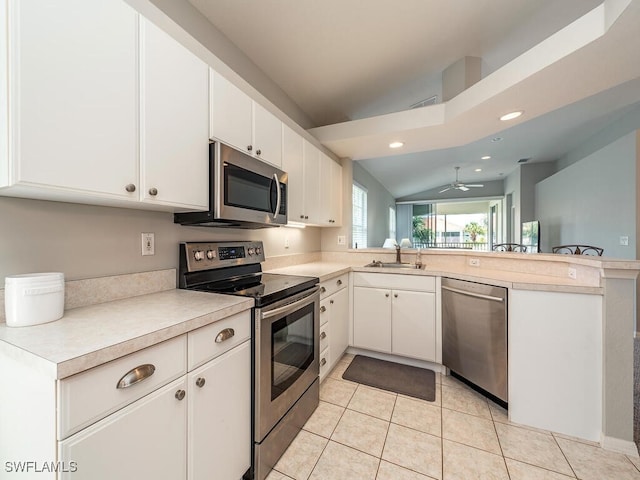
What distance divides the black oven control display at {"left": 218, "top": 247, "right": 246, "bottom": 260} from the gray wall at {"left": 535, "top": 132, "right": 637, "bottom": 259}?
15.7ft

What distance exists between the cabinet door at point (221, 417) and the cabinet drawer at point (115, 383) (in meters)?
0.12

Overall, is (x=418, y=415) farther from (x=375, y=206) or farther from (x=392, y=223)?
(x=392, y=223)

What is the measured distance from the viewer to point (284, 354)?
1.50m

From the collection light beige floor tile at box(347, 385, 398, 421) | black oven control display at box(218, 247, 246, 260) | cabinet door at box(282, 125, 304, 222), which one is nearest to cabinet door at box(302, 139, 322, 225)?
cabinet door at box(282, 125, 304, 222)

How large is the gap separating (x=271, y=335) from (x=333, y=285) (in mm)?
1014

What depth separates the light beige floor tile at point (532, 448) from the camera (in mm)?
1414

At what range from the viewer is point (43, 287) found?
35.4 inches

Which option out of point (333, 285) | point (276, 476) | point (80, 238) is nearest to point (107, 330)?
point (80, 238)

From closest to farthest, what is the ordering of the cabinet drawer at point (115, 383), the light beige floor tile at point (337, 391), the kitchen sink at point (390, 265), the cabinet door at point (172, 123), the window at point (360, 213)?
1. the cabinet drawer at point (115, 383)
2. the cabinet door at point (172, 123)
3. the light beige floor tile at point (337, 391)
4. the kitchen sink at point (390, 265)
5. the window at point (360, 213)

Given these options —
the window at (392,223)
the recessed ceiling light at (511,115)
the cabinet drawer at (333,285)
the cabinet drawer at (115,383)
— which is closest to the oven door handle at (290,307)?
the cabinet drawer at (333,285)

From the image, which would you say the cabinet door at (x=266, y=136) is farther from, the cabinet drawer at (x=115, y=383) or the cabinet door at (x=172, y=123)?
the cabinet drawer at (x=115, y=383)

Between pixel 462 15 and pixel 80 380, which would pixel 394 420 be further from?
pixel 462 15

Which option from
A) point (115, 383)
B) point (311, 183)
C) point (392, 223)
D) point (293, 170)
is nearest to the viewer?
point (115, 383)

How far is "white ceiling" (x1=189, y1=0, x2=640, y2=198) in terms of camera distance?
4.90 feet
